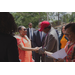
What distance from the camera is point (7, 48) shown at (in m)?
1.18

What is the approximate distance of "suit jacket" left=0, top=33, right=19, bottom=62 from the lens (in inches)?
46.1

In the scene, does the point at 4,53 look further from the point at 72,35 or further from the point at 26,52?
the point at 26,52

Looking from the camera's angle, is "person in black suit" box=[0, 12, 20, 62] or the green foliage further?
the green foliage

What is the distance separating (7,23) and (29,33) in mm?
3726

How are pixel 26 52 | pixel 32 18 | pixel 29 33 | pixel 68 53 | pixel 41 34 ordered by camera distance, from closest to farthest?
pixel 68 53
pixel 26 52
pixel 41 34
pixel 29 33
pixel 32 18

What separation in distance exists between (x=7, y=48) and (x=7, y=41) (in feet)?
0.28

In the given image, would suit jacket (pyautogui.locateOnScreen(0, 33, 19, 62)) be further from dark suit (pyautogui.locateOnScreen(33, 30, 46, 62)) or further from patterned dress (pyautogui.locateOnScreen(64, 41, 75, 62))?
dark suit (pyautogui.locateOnScreen(33, 30, 46, 62))

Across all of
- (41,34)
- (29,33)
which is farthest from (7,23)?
(29,33)

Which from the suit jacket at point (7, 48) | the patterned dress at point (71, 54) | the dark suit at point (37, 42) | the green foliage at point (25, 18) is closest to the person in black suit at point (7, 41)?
the suit jacket at point (7, 48)

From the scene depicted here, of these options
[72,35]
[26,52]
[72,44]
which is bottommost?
[26,52]

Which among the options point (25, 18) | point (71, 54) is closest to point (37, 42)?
point (71, 54)

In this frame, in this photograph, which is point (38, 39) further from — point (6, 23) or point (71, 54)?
point (6, 23)

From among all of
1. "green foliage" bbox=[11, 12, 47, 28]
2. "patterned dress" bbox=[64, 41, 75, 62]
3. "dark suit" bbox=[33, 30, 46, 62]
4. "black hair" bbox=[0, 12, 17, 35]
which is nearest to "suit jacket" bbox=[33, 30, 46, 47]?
"dark suit" bbox=[33, 30, 46, 62]

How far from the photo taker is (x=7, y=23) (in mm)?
1259
